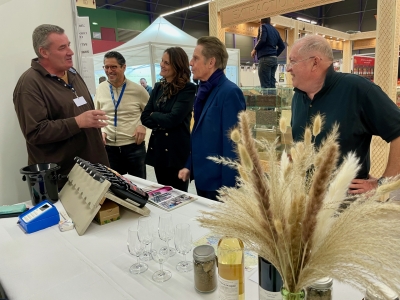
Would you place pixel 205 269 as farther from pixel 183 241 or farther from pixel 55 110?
pixel 55 110

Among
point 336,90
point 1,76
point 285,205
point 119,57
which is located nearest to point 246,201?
point 285,205

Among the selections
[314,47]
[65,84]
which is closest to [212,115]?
[314,47]

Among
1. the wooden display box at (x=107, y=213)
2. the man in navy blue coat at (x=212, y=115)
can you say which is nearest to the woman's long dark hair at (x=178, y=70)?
the man in navy blue coat at (x=212, y=115)

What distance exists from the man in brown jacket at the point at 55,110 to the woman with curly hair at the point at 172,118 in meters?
0.45

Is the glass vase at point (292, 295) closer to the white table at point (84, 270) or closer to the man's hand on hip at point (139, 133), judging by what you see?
the white table at point (84, 270)

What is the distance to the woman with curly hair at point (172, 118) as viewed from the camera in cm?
235

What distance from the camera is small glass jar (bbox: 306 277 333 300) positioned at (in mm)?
719

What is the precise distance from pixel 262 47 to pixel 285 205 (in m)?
4.34

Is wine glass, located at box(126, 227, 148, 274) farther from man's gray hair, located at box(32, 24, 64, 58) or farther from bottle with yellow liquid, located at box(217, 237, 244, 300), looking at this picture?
man's gray hair, located at box(32, 24, 64, 58)

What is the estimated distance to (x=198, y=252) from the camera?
905 mm

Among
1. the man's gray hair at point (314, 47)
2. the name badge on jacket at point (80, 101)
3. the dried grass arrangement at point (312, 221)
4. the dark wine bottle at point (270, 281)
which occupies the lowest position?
the dark wine bottle at point (270, 281)

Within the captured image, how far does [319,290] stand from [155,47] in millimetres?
5361

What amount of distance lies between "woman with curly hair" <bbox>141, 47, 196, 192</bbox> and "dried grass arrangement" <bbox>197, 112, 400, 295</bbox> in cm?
176

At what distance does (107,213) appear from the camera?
1.44 metres
